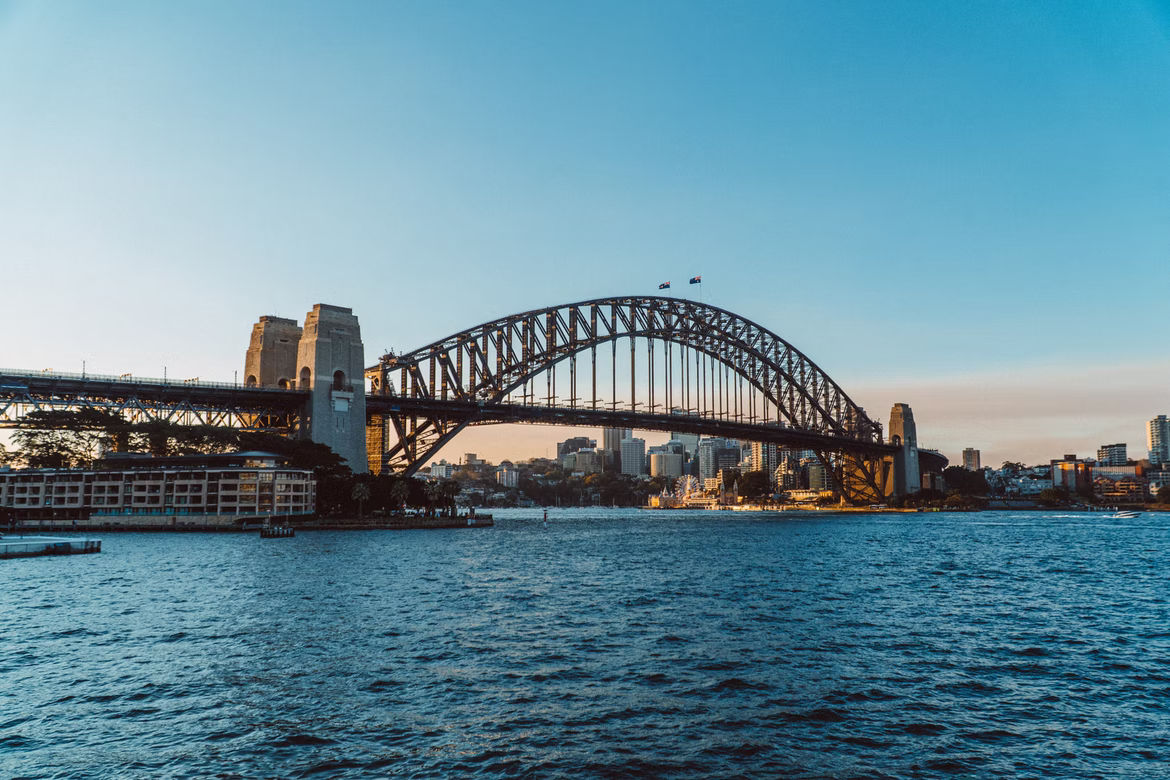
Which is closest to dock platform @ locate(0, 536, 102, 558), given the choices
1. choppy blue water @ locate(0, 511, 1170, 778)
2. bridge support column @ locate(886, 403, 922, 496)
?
choppy blue water @ locate(0, 511, 1170, 778)

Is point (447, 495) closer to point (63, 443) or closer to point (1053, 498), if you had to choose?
point (63, 443)

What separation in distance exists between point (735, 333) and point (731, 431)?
74.3ft

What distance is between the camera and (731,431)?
378 ft

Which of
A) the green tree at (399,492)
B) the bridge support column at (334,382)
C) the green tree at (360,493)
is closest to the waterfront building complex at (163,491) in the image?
the green tree at (360,493)

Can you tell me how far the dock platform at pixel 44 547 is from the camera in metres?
50.1

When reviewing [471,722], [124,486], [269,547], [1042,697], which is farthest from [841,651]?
[124,486]

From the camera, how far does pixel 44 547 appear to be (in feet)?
169

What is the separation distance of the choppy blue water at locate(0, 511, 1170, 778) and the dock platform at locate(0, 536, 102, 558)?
15373 millimetres

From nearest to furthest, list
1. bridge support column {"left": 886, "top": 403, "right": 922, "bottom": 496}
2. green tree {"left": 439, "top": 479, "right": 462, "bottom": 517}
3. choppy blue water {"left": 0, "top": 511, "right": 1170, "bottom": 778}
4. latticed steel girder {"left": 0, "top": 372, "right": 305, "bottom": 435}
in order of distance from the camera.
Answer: choppy blue water {"left": 0, "top": 511, "right": 1170, "bottom": 778}, latticed steel girder {"left": 0, "top": 372, "right": 305, "bottom": 435}, green tree {"left": 439, "top": 479, "right": 462, "bottom": 517}, bridge support column {"left": 886, "top": 403, "right": 922, "bottom": 496}

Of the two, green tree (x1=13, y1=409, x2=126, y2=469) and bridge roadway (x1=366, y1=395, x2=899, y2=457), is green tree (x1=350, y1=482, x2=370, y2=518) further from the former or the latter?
Result: green tree (x1=13, y1=409, x2=126, y2=469)

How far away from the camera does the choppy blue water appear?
1306 centimetres

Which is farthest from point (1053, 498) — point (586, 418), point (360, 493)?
point (360, 493)

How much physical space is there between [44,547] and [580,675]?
156 feet

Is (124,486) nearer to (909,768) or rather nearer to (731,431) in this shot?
(731,431)
